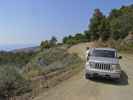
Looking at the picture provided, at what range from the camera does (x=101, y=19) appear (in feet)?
202

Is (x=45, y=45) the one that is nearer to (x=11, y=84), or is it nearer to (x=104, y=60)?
(x=104, y=60)

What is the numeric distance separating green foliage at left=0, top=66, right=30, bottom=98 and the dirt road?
1.61 meters

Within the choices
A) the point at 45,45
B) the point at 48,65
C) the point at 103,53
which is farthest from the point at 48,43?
the point at 103,53

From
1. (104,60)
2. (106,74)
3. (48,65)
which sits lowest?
(48,65)

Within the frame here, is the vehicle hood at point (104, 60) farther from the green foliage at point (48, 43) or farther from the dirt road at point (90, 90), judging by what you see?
the green foliage at point (48, 43)

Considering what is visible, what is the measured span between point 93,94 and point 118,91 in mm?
1724

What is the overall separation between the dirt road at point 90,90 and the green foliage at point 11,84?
1.61m

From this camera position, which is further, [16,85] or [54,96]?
[16,85]

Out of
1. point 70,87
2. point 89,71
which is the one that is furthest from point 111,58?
point 70,87

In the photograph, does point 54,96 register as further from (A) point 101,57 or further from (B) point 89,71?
(A) point 101,57

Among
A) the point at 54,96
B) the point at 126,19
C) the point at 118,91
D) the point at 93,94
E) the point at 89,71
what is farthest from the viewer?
the point at 126,19

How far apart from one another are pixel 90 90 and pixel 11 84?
4.13 metres

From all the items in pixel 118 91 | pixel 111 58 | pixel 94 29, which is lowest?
pixel 118 91

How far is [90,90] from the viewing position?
11.0 metres
